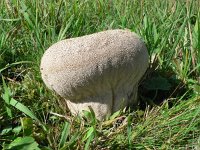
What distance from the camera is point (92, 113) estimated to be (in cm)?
198

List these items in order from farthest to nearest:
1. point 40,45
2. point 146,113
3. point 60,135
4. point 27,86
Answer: point 40,45 < point 27,86 < point 146,113 < point 60,135

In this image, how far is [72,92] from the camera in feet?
6.50

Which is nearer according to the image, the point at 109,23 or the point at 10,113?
the point at 10,113

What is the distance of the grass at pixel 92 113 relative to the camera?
1.86 m

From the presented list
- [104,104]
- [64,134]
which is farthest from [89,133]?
[104,104]

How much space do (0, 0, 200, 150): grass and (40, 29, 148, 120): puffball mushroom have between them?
82 millimetres

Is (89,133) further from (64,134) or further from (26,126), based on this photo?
(26,126)

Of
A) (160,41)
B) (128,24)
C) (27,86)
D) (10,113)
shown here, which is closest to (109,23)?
(128,24)

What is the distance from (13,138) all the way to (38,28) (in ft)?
2.77

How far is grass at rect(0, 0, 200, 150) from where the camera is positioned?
6.10 feet

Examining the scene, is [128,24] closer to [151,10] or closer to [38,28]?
[151,10]

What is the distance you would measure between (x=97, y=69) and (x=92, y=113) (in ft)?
0.72

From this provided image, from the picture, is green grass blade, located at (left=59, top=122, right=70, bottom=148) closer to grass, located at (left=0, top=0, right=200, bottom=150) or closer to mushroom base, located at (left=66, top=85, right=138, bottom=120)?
grass, located at (left=0, top=0, right=200, bottom=150)

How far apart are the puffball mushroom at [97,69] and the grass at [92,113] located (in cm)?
8
